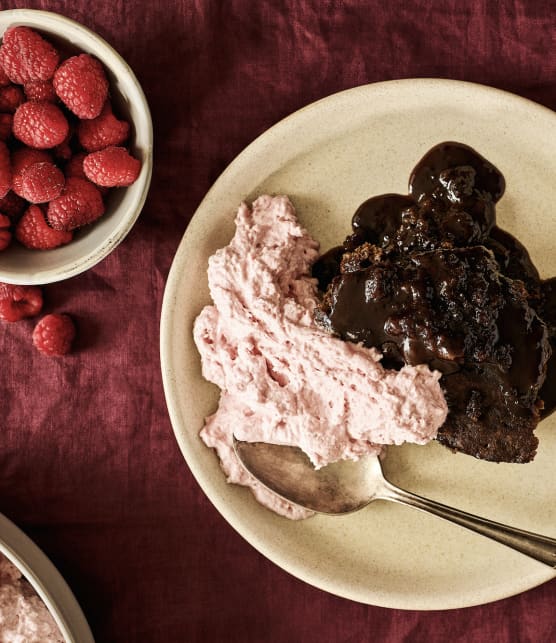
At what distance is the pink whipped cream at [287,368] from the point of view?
6.68 ft

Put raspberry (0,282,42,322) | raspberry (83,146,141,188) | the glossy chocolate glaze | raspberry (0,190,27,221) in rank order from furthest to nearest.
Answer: raspberry (0,282,42,322) < raspberry (0,190,27,221) < raspberry (83,146,141,188) < the glossy chocolate glaze

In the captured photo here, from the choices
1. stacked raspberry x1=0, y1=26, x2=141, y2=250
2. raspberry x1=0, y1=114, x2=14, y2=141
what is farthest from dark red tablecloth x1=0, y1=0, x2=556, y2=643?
raspberry x1=0, y1=114, x2=14, y2=141

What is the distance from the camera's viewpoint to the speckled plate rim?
2143 millimetres

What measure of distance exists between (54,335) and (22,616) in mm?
1014

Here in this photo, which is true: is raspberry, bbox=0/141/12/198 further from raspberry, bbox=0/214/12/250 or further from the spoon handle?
the spoon handle

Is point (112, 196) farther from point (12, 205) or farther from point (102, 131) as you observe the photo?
point (12, 205)

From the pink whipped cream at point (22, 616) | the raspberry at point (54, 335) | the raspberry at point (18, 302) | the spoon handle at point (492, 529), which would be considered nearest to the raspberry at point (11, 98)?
the raspberry at point (18, 302)

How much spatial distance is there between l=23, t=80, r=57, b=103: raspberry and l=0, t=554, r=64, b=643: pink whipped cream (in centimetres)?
165

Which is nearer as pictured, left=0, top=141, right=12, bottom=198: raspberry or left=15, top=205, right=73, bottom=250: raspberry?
left=0, top=141, right=12, bottom=198: raspberry

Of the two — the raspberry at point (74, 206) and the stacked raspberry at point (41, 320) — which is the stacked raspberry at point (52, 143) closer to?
the raspberry at point (74, 206)

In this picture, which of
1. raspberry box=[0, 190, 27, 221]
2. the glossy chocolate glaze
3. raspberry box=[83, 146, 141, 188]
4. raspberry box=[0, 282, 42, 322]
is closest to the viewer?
the glossy chocolate glaze

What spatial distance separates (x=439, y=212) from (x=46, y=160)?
4.44ft

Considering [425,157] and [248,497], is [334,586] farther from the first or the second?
[425,157]

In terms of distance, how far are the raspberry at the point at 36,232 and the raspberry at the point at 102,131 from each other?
0.29 metres
